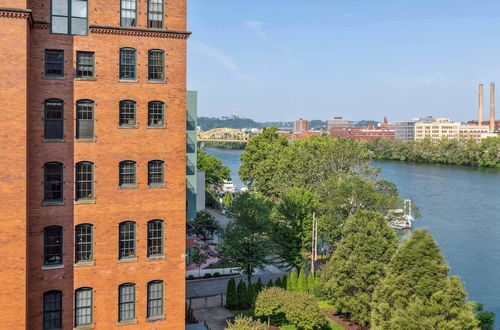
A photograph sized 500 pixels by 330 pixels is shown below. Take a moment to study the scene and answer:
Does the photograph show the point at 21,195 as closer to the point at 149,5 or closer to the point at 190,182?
the point at 149,5

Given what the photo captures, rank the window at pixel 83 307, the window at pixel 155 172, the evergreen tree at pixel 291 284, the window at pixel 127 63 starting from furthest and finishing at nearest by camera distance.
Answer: the evergreen tree at pixel 291 284, the window at pixel 155 172, the window at pixel 127 63, the window at pixel 83 307

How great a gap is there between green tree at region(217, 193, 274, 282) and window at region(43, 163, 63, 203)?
66.8ft

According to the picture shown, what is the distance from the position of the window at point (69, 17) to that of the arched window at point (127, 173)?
22.9 ft

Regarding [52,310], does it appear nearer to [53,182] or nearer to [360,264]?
[53,182]

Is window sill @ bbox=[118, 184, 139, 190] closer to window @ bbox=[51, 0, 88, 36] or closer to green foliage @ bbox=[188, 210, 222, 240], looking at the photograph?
window @ bbox=[51, 0, 88, 36]

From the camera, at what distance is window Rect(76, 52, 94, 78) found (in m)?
25.5

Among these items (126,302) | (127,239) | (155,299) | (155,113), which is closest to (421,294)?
(155,299)

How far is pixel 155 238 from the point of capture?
89.1ft

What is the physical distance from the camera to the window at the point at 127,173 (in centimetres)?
2645

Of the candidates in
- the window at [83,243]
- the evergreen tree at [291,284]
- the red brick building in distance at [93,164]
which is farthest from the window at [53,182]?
the evergreen tree at [291,284]

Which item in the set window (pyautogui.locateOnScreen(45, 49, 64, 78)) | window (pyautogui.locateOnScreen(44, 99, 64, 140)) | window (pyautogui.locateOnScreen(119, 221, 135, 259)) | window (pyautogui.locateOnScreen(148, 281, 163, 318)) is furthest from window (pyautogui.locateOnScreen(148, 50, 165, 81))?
window (pyautogui.locateOnScreen(148, 281, 163, 318))

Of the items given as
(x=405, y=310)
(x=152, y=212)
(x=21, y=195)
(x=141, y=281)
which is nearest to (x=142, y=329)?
(x=141, y=281)

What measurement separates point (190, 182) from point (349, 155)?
2947 centimetres

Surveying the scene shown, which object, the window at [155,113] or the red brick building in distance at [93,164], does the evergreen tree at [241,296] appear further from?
the window at [155,113]
